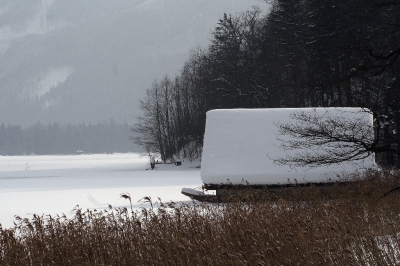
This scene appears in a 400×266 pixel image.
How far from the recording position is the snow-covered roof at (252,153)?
19109mm

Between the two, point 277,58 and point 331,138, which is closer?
point 331,138

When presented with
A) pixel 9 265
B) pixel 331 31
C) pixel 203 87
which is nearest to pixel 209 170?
pixel 9 265

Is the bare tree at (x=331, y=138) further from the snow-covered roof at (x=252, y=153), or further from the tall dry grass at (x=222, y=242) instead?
the tall dry grass at (x=222, y=242)

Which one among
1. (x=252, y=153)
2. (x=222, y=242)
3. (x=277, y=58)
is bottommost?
(x=222, y=242)

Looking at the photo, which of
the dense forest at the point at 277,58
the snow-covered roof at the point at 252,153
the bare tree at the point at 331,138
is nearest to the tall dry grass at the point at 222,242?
the bare tree at the point at 331,138

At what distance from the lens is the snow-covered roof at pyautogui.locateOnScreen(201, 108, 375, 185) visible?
19109 mm

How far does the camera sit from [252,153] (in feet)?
64.7

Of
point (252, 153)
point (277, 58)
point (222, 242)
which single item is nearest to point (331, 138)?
point (222, 242)

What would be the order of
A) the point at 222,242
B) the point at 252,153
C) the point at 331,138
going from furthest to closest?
the point at 252,153
the point at 331,138
the point at 222,242

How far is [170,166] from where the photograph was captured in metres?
58.7

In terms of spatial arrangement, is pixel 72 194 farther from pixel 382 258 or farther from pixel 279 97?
pixel 279 97

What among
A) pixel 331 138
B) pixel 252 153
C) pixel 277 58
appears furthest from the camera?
pixel 277 58

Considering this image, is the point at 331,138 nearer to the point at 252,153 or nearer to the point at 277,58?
the point at 252,153

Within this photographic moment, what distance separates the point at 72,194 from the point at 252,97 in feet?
76.1
